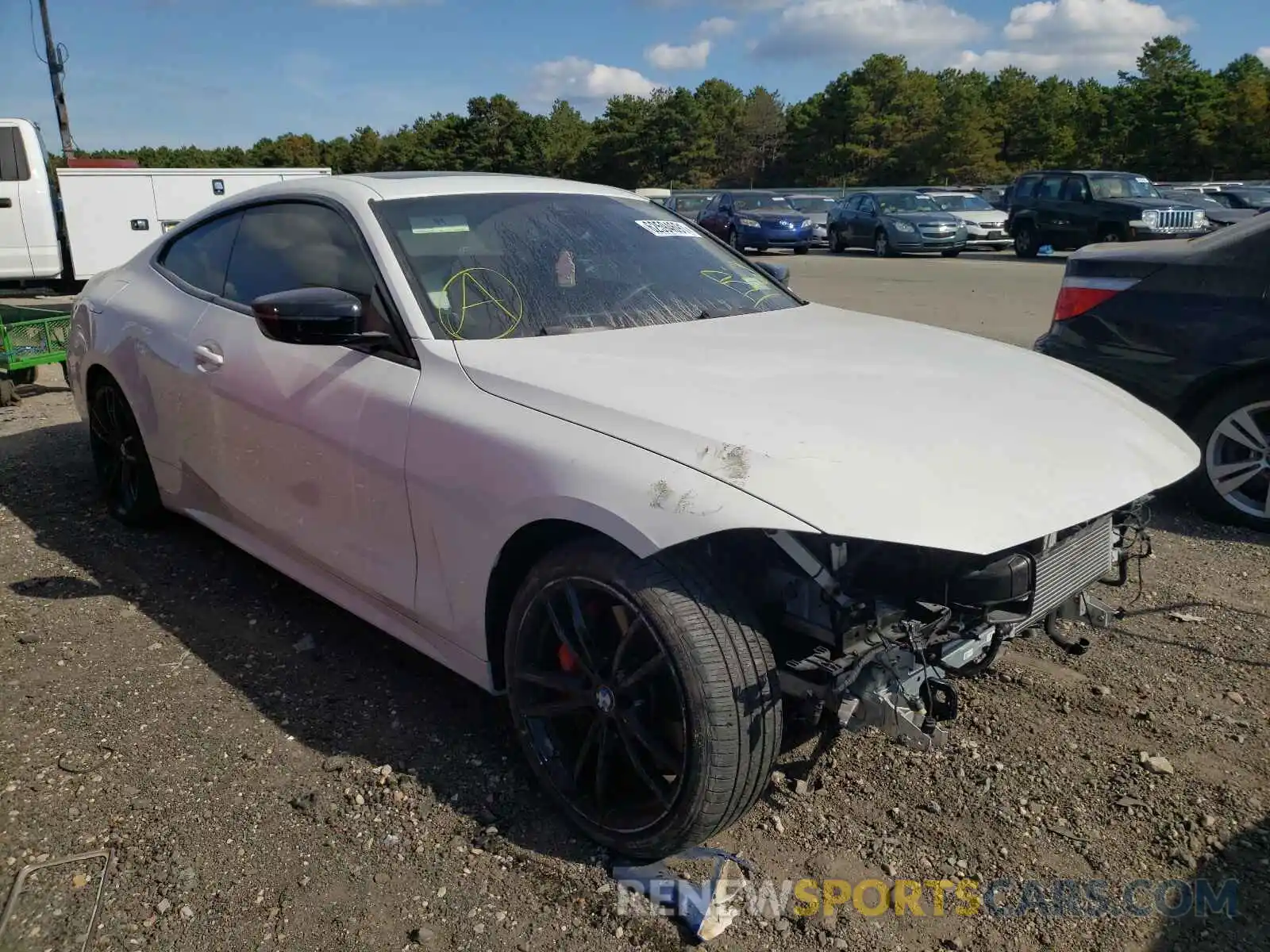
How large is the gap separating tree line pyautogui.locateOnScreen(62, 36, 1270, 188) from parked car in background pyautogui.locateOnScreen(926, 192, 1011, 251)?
28.8 metres

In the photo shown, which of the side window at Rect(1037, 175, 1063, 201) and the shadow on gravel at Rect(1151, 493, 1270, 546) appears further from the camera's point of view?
the side window at Rect(1037, 175, 1063, 201)

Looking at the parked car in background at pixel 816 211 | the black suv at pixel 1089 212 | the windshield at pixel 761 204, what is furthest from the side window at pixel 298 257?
the parked car in background at pixel 816 211

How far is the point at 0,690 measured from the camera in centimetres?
348

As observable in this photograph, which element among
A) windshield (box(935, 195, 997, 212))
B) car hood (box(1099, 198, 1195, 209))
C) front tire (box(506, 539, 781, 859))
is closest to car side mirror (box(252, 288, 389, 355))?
front tire (box(506, 539, 781, 859))

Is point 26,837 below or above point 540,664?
below

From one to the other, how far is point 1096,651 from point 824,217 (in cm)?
2605

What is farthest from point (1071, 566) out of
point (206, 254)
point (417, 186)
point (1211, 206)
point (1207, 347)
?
point (1211, 206)

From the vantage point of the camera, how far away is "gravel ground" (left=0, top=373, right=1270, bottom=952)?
2371 millimetres

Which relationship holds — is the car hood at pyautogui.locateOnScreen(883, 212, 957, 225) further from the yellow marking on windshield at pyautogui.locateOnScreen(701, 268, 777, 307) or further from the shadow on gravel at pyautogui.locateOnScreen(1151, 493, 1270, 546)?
the yellow marking on windshield at pyautogui.locateOnScreen(701, 268, 777, 307)

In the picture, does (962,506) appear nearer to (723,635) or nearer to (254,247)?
(723,635)

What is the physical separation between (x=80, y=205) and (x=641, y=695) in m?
12.1

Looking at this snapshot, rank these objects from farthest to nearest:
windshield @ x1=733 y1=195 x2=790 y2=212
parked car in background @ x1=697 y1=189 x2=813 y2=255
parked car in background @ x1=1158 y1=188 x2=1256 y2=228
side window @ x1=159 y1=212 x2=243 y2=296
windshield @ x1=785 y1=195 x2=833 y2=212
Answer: windshield @ x1=785 y1=195 x2=833 y2=212
windshield @ x1=733 y1=195 x2=790 y2=212
parked car in background @ x1=697 y1=189 x2=813 y2=255
parked car in background @ x1=1158 y1=188 x2=1256 y2=228
side window @ x1=159 y1=212 x2=243 y2=296

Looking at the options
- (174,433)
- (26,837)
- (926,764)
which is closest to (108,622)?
(174,433)

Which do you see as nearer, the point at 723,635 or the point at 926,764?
the point at 723,635
